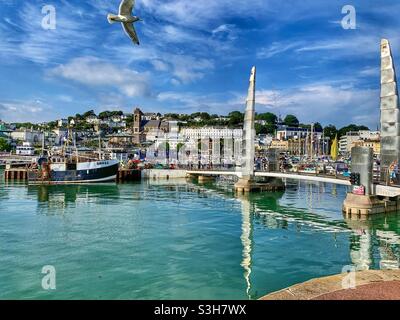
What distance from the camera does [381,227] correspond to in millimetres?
27938

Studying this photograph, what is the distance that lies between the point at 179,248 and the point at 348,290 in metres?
12.5

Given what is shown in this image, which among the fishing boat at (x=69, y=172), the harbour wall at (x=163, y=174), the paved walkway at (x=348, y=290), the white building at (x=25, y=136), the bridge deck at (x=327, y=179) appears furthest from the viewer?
the white building at (x=25, y=136)

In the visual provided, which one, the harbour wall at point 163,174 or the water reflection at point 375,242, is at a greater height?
the harbour wall at point 163,174

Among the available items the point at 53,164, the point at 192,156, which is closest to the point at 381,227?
the point at 53,164

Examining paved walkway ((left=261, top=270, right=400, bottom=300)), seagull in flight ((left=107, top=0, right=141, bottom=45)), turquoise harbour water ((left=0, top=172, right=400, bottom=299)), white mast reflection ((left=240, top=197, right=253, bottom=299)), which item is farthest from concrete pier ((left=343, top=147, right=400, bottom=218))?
seagull in flight ((left=107, top=0, right=141, bottom=45))

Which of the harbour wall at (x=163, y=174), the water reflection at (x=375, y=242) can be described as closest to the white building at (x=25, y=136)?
the harbour wall at (x=163, y=174)

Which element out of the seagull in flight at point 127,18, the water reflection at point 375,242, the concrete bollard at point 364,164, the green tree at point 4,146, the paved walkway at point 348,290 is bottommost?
the water reflection at point 375,242

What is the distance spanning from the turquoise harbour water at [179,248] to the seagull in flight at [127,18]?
30.6 ft

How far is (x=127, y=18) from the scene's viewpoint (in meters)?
10.4

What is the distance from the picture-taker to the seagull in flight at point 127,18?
33.3ft

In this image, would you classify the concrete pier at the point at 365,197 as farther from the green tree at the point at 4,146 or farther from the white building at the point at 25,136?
the white building at the point at 25,136
